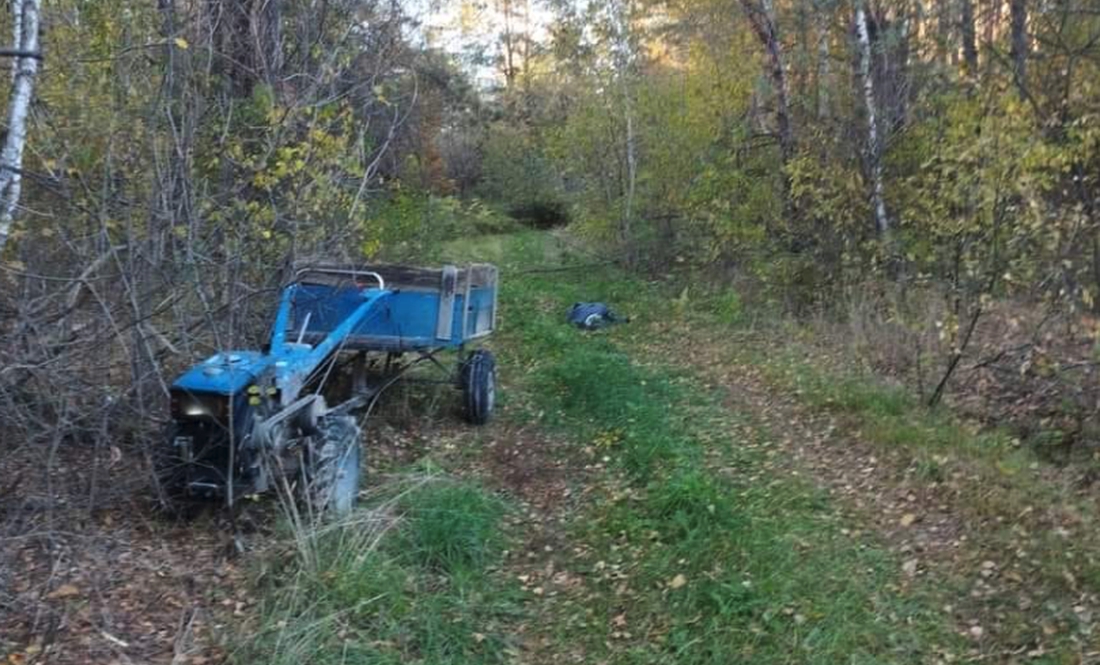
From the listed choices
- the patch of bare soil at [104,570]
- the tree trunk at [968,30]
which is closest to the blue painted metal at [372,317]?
the patch of bare soil at [104,570]

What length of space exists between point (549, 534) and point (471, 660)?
1.72 m

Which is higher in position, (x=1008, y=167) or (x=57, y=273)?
(x=1008, y=167)

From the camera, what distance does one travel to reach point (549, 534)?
660cm

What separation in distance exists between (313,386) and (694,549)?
12.0 feet

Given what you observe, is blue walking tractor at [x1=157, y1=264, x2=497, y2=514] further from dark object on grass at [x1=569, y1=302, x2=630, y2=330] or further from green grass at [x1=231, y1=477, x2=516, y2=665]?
dark object on grass at [x1=569, y1=302, x2=630, y2=330]

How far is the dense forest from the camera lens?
19.5 feet

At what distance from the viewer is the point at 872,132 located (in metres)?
12.5

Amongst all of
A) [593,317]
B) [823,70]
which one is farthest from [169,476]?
[823,70]

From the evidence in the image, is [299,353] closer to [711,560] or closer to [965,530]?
[711,560]

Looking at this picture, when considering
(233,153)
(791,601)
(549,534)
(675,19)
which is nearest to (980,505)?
(791,601)

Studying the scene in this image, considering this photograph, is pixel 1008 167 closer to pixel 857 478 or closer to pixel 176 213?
pixel 857 478

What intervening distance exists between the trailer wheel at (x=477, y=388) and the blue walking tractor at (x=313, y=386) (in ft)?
0.04

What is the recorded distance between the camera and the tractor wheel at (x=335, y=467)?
19.6 feet

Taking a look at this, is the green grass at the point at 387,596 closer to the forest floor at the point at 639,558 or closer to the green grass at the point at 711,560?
the forest floor at the point at 639,558
